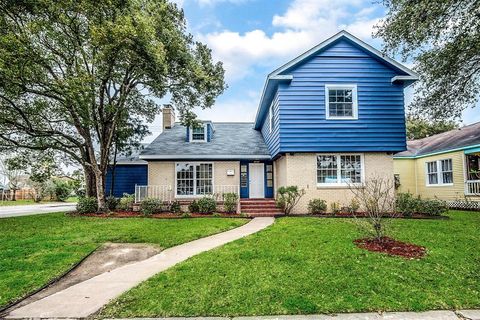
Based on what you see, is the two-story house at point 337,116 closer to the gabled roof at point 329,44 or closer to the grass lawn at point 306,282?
the gabled roof at point 329,44

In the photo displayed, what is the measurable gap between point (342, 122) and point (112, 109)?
34.4 feet

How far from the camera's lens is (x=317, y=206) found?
11820mm

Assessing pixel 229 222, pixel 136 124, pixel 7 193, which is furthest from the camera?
pixel 7 193

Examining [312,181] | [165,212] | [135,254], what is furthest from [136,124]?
[135,254]

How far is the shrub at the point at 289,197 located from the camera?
11.8 m

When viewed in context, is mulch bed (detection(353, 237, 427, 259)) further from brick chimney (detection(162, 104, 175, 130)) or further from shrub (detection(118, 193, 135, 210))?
brick chimney (detection(162, 104, 175, 130))

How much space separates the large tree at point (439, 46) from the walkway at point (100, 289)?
10616mm

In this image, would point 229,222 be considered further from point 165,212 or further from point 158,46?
point 158,46

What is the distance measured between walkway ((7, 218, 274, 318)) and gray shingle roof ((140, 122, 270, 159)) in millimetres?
8568

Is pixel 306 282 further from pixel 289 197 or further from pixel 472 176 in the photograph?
pixel 472 176

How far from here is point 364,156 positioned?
41.1ft

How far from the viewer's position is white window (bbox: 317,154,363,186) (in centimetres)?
1248

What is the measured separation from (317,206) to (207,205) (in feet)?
16.2

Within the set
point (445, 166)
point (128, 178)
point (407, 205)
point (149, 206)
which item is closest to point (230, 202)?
point (149, 206)
